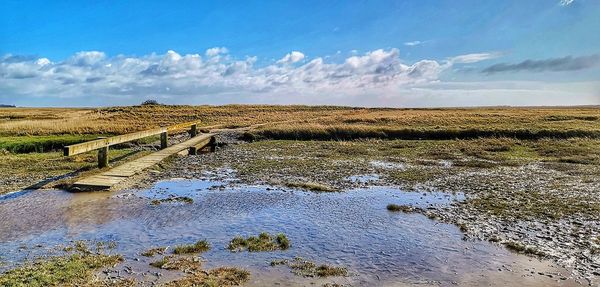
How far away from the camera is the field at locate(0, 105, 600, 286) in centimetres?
1101

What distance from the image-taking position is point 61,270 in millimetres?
7434

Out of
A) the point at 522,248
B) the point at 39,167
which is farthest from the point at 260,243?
the point at 39,167

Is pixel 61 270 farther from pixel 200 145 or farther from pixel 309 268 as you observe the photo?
pixel 200 145

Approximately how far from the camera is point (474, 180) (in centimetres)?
1755

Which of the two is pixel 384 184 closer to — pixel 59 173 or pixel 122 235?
pixel 122 235

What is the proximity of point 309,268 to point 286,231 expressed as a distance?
2.38m

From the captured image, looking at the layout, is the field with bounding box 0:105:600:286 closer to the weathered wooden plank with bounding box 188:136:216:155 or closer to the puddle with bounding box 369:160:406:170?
the puddle with bounding box 369:160:406:170

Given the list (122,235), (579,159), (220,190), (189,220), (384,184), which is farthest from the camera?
(579,159)

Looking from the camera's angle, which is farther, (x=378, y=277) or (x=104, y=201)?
(x=104, y=201)

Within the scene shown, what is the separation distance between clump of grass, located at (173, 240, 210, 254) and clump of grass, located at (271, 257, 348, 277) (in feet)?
5.11

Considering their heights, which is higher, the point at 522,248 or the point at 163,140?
the point at 163,140

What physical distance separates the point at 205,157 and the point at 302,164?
5.84 m

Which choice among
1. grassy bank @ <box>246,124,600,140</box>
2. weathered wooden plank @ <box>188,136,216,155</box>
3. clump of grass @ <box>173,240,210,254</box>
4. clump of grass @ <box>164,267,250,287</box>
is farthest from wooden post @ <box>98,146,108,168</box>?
grassy bank @ <box>246,124,600,140</box>

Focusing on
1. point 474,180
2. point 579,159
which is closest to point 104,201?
point 474,180
